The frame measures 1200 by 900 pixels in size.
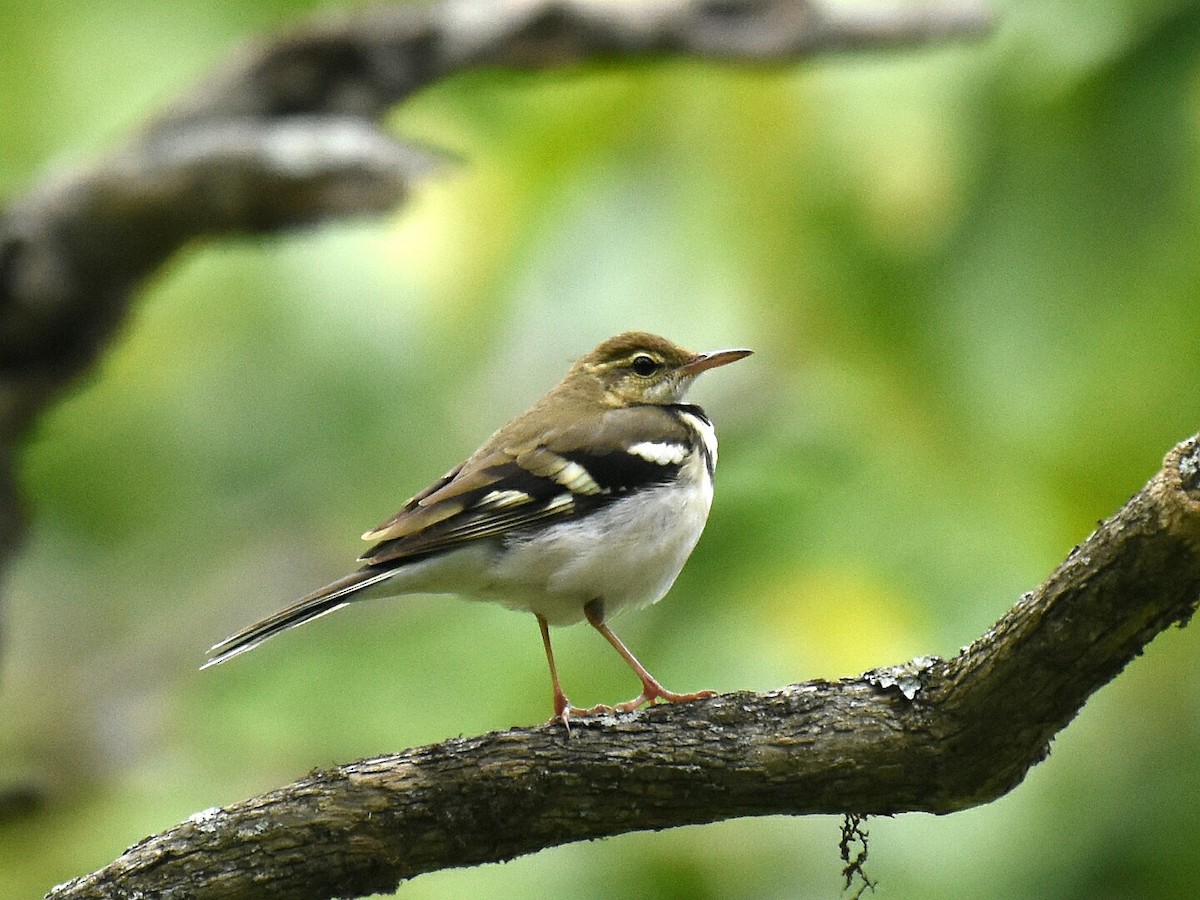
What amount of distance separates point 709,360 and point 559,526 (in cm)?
154

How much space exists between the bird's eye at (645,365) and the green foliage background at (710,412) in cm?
249

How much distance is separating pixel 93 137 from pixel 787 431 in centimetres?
760

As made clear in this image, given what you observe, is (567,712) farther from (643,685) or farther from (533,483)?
(533,483)

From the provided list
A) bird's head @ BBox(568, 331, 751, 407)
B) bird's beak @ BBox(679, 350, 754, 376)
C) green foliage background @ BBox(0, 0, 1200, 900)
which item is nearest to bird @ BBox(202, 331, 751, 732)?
bird's beak @ BBox(679, 350, 754, 376)

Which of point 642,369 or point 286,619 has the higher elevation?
point 642,369

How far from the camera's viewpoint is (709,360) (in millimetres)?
7875

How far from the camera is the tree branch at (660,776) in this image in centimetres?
522

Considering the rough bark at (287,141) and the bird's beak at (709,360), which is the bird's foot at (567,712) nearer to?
the bird's beak at (709,360)

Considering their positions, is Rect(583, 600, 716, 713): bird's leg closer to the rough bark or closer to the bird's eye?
the bird's eye

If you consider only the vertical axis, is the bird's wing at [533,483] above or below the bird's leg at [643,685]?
above

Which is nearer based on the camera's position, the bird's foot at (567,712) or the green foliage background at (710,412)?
the bird's foot at (567,712)

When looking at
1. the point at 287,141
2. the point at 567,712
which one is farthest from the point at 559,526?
the point at 287,141

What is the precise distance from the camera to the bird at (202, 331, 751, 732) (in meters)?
6.50

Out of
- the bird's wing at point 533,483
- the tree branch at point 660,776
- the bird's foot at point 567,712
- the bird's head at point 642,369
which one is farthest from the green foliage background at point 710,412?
the bird's foot at point 567,712
